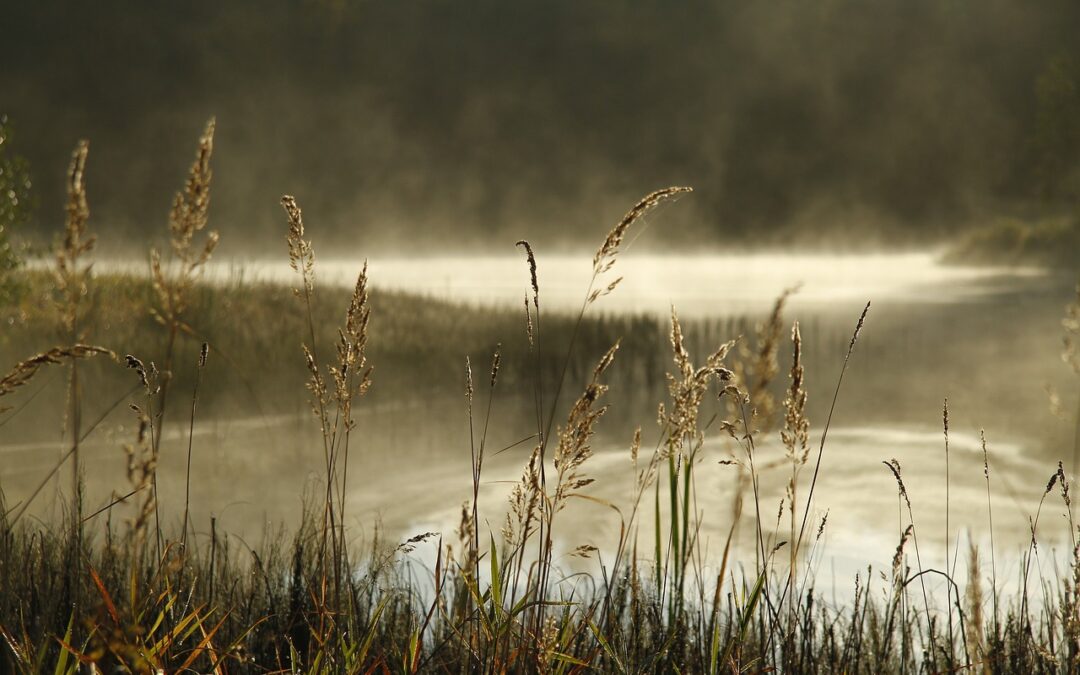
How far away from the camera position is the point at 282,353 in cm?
1327

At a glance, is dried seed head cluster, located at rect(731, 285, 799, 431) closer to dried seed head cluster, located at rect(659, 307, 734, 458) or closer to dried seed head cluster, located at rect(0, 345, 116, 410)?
dried seed head cluster, located at rect(659, 307, 734, 458)

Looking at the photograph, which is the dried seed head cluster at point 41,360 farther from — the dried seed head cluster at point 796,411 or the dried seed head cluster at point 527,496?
the dried seed head cluster at point 796,411

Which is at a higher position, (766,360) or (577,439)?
(766,360)

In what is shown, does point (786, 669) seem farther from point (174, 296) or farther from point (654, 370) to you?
point (654, 370)

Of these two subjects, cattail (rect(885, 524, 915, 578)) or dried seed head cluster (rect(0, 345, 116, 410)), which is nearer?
dried seed head cluster (rect(0, 345, 116, 410))

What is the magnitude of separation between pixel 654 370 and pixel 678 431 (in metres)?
12.8

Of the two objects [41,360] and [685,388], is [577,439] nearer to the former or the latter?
[685,388]

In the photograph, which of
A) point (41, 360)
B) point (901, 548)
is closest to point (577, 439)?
point (901, 548)

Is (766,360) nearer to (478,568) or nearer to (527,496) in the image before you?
(527,496)

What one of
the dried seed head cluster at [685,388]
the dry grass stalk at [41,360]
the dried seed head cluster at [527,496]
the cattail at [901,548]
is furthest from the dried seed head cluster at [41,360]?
the cattail at [901,548]

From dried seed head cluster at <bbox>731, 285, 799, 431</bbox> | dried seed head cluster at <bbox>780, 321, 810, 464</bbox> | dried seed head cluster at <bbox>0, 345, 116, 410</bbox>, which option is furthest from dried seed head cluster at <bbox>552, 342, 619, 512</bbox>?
dried seed head cluster at <bbox>0, 345, 116, 410</bbox>

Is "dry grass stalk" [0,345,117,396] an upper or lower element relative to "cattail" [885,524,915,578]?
upper

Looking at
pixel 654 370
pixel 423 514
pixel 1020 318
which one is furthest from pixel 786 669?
pixel 1020 318

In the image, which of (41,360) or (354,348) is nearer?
(41,360)
